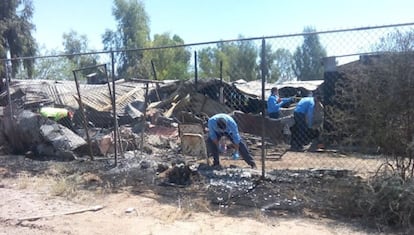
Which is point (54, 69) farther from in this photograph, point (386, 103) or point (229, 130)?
point (386, 103)

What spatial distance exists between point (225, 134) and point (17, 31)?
27.3 meters

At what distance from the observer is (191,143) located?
9.16 m

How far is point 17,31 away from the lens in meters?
31.8

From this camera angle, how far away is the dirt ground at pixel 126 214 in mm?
5445

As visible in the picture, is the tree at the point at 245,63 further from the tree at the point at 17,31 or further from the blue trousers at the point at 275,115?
the blue trousers at the point at 275,115

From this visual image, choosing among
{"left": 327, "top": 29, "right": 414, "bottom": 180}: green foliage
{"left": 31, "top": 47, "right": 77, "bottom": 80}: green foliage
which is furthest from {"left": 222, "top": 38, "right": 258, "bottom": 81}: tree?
{"left": 327, "top": 29, "right": 414, "bottom": 180}: green foliage

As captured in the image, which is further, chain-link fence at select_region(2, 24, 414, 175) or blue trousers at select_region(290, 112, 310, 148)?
blue trousers at select_region(290, 112, 310, 148)

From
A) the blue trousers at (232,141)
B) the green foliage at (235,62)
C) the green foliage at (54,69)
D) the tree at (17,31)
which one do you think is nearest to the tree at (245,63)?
the green foliage at (235,62)

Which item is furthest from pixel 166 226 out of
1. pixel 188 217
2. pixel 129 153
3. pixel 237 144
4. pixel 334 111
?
pixel 129 153

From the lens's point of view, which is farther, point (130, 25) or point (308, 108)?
point (130, 25)

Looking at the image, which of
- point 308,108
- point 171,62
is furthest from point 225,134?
point 171,62

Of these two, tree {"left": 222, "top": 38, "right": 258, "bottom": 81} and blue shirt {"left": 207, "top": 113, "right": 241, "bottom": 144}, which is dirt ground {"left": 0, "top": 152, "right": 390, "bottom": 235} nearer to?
blue shirt {"left": 207, "top": 113, "right": 241, "bottom": 144}

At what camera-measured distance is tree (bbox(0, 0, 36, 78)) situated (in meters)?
31.3

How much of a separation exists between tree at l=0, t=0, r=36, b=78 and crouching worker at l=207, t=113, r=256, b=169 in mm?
25827
